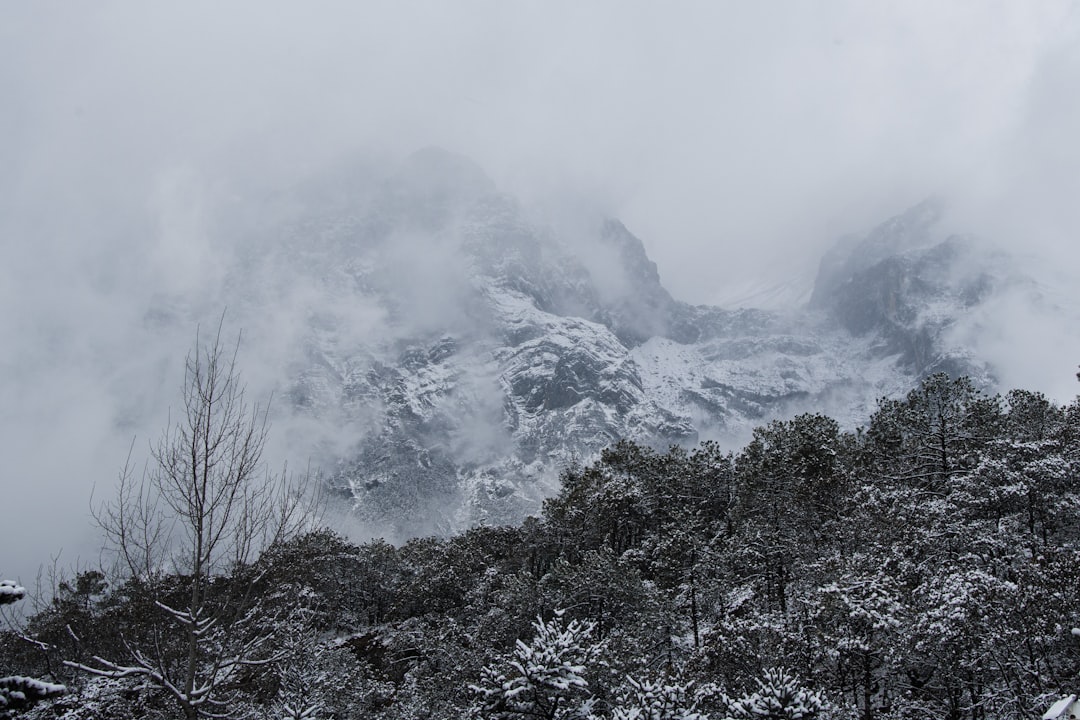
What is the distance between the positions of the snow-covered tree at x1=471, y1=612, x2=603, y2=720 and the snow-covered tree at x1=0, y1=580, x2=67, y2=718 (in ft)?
31.5

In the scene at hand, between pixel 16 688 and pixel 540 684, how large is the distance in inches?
431

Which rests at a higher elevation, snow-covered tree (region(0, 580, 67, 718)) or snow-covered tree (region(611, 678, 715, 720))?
snow-covered tree (region(0, 580, 67, 718))

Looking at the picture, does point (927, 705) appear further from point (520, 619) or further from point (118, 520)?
point (118, 520)

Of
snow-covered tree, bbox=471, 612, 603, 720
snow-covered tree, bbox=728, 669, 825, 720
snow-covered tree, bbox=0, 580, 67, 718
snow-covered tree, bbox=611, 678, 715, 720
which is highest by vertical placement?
snow-covered tree, bbox=0, 580, 67, 718

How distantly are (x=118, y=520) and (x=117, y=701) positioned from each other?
2268cm

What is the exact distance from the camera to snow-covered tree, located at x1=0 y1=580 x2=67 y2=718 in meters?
7.19

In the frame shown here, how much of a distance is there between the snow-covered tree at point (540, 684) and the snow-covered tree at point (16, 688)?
9.60 m

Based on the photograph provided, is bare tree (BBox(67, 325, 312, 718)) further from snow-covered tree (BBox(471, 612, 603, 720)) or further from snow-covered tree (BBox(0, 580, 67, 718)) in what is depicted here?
snow-covered tree (BBox(471, 612, 603, 720))

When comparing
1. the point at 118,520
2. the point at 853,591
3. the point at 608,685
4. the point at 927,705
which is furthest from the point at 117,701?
the point at 927,705

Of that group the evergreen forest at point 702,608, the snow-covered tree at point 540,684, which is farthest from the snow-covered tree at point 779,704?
the snow-covered tree at point 540,684

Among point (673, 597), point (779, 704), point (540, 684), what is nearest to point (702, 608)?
point (673, 597)

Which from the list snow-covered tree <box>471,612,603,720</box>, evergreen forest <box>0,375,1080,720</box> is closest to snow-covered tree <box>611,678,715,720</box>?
evergreen forest <box>0,375,1080,720</box>

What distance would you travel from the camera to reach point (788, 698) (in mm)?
15312

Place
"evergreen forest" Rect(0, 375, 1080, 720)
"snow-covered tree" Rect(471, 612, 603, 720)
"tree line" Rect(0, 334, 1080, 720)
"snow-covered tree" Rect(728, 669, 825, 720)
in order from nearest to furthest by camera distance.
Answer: "tree line" Rect(0, 334, 1080, 720) → "snow-covered tree" Rect(728, 669, 825, 720) → "evergreen forest" Rect(0, 375, 1080, 720) → "snow-covered tree" Rect(471, 612, 603, 720)
